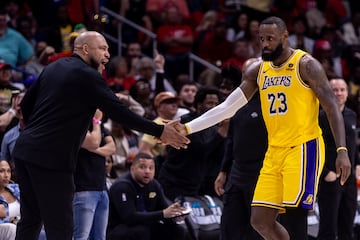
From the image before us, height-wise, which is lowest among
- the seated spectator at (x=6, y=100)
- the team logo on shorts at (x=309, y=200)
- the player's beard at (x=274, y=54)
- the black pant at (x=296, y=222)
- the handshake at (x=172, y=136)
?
the black pant at (x=296, y=222)

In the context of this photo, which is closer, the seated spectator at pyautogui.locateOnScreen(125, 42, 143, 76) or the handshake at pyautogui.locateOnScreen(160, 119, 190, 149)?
the handshake at pyautogui.locateOnScreen(160, 119, 190, 149)

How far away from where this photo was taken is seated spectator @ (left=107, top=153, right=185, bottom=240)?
30.1 feet

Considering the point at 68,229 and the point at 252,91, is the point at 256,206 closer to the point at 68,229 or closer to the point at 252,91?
the point at 252,91

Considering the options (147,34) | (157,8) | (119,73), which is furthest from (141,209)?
(157,8)

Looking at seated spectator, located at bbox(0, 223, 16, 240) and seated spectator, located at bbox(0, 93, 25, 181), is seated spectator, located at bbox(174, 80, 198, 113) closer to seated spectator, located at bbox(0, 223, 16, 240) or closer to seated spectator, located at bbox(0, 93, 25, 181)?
seated spectator, located at bbox(0, 93, 25, 181)

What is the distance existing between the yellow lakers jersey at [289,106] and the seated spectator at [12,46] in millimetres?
5990

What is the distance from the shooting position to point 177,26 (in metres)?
14.4

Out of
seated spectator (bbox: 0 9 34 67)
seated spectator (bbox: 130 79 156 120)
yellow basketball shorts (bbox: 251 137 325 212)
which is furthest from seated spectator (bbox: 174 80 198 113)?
yellow basketball shorts (bbox: 251 137 325 212)

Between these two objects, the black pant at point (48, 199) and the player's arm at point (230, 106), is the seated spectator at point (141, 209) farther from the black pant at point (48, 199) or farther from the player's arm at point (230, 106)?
the black pant at point (48, 199)

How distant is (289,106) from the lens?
7.08m

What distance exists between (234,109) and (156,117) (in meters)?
3.76

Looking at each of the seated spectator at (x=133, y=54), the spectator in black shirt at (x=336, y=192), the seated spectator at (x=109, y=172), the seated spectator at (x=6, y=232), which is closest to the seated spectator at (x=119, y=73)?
the seated spectator at (x=133, y=54)

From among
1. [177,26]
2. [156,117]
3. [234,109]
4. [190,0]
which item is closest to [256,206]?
[234,109]

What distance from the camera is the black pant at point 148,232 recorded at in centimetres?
917
